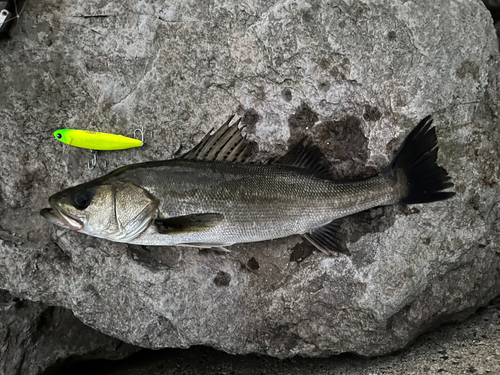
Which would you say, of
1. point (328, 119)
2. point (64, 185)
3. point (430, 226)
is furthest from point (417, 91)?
point (64, 185)

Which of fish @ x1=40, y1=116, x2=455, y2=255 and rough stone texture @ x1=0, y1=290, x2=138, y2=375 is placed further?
rough stone texture @ x1=0, y1=290, x2=138, y2=375

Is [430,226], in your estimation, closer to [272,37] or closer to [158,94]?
[272,37]

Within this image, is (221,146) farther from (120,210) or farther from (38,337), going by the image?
(38,337)

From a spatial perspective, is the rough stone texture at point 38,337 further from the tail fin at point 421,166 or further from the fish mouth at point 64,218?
the tail fin at point 421,166

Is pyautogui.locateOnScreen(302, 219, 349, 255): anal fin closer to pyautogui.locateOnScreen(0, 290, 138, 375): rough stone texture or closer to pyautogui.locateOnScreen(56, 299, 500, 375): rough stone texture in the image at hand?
pyautogui.locateOnScreen(56, 299, 500, 375): rough stone texture

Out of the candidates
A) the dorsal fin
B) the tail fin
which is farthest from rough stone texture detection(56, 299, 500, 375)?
the dorsal fin
